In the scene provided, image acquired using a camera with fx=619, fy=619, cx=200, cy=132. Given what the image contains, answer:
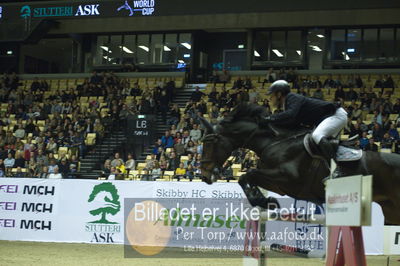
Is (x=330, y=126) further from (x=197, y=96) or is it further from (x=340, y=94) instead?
(x=197, y=96)

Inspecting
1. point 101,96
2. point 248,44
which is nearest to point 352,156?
point 101,96

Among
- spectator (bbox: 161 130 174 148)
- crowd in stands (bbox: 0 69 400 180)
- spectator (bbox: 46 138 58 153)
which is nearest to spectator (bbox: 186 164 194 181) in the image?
crowd in stands (bbox: 0 69 400 180)

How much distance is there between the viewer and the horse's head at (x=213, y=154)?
31.1 ft

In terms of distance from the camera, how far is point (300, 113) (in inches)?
365

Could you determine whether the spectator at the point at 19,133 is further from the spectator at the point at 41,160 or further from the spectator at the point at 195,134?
the spectator at the point at 195,134

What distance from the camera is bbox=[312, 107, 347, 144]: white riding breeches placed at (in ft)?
29.0

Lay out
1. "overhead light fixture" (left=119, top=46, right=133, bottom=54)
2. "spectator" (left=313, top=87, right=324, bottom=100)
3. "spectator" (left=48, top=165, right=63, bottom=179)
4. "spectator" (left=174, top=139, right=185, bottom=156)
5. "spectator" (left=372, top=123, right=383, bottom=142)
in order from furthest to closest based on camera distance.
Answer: "overhead light fixture" (left=119, top=46, right=133, bottom=54), "spectator" (left=313, top=87, right=324, bottom=100), "spectator" (left=174, top=139, right=185, bottom=156), "spectator" (left=372, top=123, right=383, bottom=142), "spectator" (left=48, top=165, right=63, bottom=179)

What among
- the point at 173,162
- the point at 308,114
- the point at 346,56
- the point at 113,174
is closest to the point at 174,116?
the point at 173,162

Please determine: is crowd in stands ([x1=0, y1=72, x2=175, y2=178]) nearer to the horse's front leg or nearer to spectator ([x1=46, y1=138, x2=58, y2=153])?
spectator ([x1=46, y1=138, x2=58, y2=153])

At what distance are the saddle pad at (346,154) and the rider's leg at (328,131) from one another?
0.51 ft

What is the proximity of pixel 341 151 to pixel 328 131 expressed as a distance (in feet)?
1.12

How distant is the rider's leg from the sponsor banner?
5.89 meters

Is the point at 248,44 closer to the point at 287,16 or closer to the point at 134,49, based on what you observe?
the point at 287,16

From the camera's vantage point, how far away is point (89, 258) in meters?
13.3
